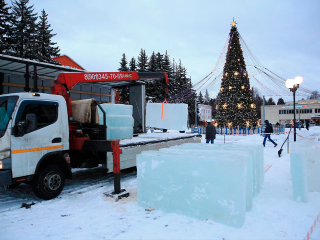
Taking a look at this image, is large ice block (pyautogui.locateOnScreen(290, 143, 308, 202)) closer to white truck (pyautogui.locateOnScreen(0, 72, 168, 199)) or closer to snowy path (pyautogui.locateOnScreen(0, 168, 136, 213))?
white truck (pyautogui.locateOnScreen(0, 72, 168, 199))

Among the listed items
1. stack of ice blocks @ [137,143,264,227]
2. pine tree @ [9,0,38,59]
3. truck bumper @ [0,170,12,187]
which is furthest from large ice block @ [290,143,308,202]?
pine tree @ [9,0,38,59]

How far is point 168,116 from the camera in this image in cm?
1092

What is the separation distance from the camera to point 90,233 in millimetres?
3479

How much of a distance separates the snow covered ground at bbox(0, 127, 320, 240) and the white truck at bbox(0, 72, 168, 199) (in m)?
0.58

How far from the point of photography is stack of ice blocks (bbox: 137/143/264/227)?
352 centimetres

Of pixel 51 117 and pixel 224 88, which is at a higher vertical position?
pixel 224 88

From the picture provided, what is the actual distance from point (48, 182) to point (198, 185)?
3375mm

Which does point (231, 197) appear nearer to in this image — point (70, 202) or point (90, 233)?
point (90, 233)

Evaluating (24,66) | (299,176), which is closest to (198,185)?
(299,176)

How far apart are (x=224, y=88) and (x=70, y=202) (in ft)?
72.3

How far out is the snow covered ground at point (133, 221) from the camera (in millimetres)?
3361

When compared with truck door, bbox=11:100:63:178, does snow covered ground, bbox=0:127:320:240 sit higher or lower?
lower

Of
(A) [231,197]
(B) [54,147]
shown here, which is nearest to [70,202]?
(B) [54,147]

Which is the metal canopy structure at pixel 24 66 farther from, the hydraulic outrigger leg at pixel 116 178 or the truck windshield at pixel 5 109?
the hydraulic outrigger leg at pixel 116 178
